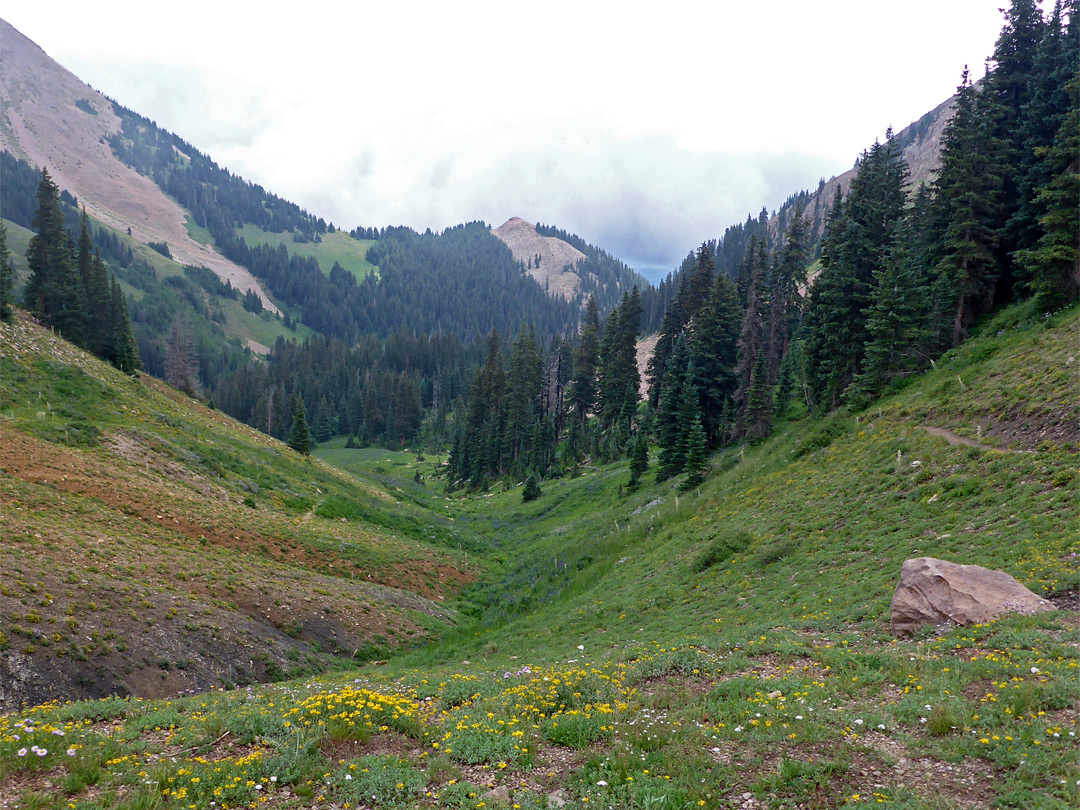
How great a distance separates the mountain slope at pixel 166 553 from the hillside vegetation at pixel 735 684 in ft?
1.87

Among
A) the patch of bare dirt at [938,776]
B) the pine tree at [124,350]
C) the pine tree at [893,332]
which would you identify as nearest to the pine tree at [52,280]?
the pine tree at [124,350]

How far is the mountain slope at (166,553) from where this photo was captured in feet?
47.7

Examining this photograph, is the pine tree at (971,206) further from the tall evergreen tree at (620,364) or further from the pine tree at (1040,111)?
the tall evergreen tree at (620,364)

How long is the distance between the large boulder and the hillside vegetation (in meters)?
0.54

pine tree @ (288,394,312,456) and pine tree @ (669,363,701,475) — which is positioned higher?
pine tree @ (288,394,312,456)

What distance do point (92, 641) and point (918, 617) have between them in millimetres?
21126

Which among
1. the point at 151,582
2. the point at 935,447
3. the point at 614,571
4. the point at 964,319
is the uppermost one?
the point at 964,319

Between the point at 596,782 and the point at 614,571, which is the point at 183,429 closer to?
the point at 614,571

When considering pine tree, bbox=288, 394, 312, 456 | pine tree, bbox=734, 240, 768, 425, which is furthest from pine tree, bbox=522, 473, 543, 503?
pine tree, bbox=288, 394, 312, 456

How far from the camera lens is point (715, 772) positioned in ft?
21.9

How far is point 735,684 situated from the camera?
31.0 feet

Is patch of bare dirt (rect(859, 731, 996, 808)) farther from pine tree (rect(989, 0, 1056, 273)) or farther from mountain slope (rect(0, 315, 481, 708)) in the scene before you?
pine tree (rect(989, 0, 1056, 273))

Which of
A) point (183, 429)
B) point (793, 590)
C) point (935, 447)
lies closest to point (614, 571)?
point (793, 590)

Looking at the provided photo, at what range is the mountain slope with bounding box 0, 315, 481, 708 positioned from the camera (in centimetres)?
1455
